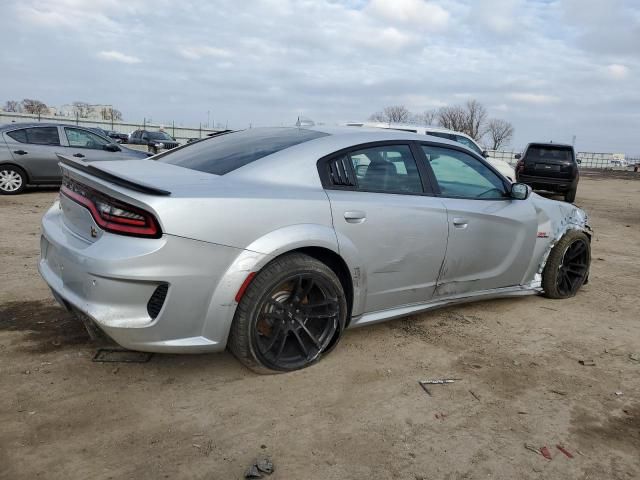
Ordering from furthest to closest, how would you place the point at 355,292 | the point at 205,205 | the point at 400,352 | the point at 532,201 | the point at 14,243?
the point at 14,243 < the point at 532,201 < the point at 400,352 < the point at 355,292 < the point at 205,205

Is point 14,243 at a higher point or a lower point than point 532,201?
lower

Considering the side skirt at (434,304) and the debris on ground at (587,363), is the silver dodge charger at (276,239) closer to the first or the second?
the side skirt at (434,304)

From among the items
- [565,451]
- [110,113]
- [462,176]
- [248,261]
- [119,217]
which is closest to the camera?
[565,451]

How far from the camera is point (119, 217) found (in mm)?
2596

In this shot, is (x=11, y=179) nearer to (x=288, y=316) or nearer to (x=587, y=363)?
(x=288, y=316)

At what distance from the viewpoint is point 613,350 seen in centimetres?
376

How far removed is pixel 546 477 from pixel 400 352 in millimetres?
1367

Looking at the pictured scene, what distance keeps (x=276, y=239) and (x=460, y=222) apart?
5.15 ft

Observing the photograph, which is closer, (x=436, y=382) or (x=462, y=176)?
(x=436, y=382)

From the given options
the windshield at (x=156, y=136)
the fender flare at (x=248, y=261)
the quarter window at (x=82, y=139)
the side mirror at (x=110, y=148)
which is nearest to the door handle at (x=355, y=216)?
the fender flare at (x=248, y=261)

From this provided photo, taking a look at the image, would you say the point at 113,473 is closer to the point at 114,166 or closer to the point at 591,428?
the point at 114,166

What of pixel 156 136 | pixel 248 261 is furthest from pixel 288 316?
pixel 156 136

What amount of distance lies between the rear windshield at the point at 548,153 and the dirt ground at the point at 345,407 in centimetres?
1159

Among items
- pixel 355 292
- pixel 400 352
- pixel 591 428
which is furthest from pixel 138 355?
pixel 591 428
